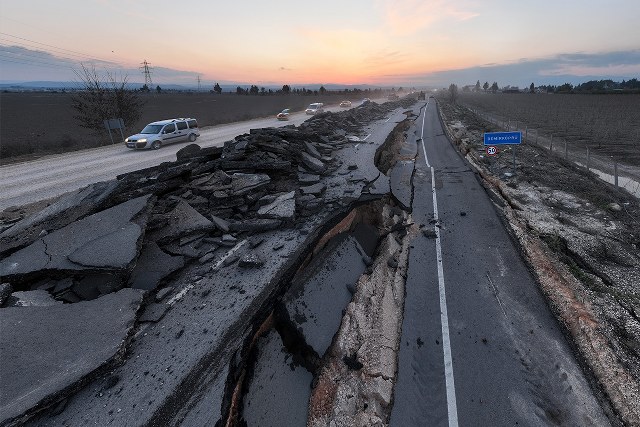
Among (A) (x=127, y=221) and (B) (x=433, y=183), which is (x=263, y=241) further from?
(B) (x=433, y=183)

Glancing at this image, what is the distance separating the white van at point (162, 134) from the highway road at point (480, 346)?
63.2 feet

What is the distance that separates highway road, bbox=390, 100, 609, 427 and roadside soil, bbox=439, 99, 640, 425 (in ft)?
0.99

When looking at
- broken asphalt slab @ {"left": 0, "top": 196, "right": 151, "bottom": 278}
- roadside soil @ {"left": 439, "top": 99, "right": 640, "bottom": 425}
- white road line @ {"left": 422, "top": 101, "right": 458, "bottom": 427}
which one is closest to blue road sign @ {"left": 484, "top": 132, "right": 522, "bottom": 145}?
roadside soil @ {"left": 439, "top": 99, "right": 640, "bottom": 425}

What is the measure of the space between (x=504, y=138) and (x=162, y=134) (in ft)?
68.2

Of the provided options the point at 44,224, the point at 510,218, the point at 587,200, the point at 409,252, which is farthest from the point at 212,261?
the point at 587,200

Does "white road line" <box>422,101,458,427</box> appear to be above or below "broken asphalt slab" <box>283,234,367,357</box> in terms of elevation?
below

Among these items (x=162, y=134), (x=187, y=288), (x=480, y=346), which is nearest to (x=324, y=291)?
(x=187, y=288)

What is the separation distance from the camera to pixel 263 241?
25.8ft

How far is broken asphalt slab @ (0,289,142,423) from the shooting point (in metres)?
3.85

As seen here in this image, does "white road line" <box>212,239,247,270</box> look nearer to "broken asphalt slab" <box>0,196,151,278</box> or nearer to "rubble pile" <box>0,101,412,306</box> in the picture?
"rubble pile" <box>0,101,412,306</box>

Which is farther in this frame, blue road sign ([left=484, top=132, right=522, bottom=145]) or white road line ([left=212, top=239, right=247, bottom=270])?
blue road sign ([left=484, top=132, right=522, bottom=145])

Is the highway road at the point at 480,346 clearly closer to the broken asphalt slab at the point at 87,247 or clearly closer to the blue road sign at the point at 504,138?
the broken asphalt slab at the point at 87,247

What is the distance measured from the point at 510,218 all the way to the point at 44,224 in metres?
13.0

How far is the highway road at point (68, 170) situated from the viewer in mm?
12422
